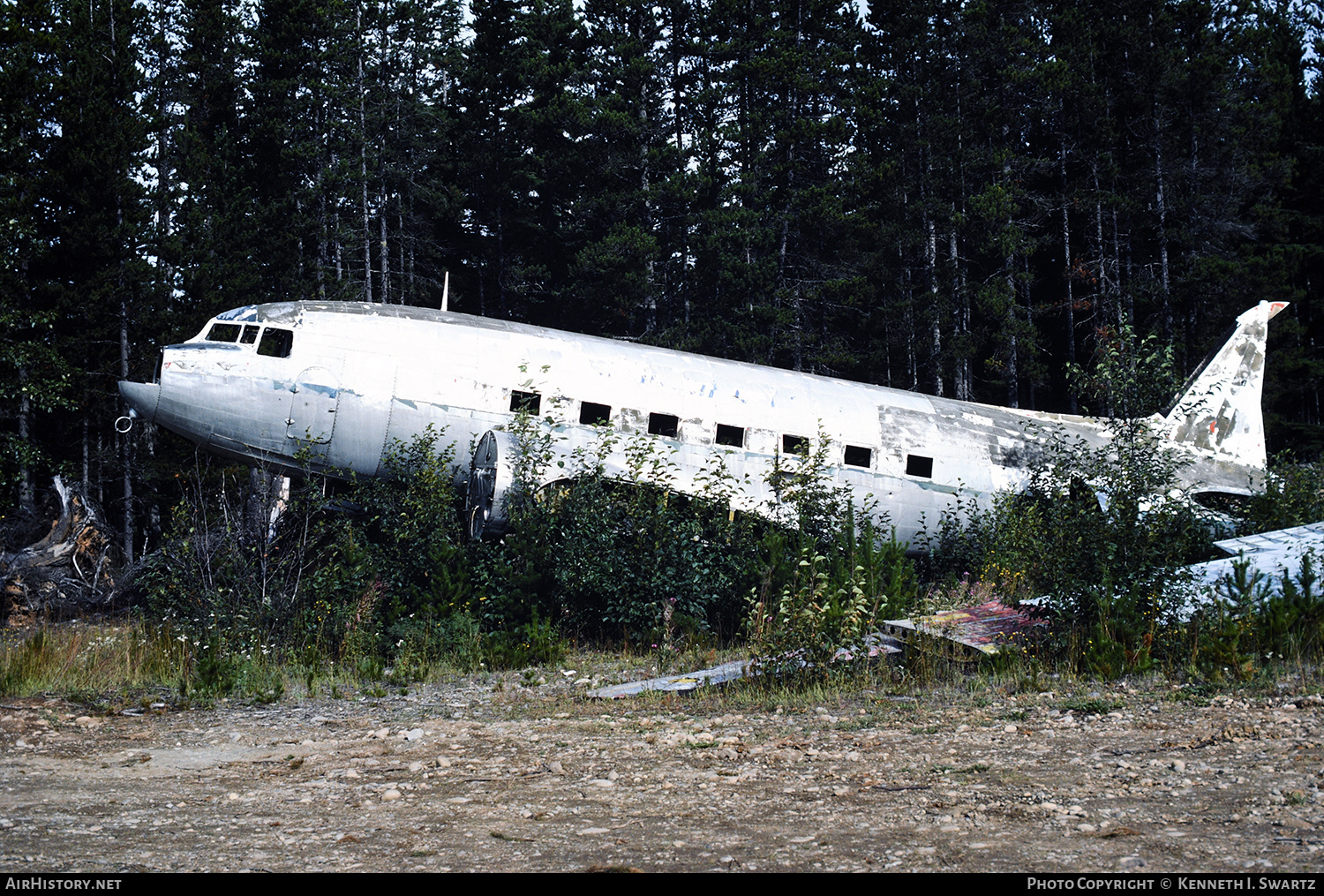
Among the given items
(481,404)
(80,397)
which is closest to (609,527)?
(481,404)

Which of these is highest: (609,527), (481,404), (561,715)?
(481,404)

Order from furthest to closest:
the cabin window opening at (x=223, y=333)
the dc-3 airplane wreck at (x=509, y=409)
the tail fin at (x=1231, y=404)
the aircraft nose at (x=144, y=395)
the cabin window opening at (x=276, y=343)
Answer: the tail fin at (x=1231, y=404)
the cabin window opening at (x=223, y=333)
the cabin window opening at (x=276, y=343)
the dc-3 airplane wreck at (x=509, y=409)
the aircraft nose at (x=144, y=395)

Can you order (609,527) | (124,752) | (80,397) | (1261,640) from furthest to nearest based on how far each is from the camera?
(80,397), (609,527), (1261,640), (124,752)

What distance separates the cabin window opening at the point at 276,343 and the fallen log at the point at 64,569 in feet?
21.3

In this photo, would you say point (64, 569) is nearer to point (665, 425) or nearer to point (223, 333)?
point (223, 333)

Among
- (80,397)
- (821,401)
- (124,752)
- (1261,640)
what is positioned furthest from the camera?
(80,397)

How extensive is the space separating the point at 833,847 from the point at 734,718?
153 inches

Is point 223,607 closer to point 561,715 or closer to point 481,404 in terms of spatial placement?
point 481,404

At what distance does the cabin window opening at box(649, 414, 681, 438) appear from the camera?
1463cm

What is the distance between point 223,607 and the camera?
1209 cm

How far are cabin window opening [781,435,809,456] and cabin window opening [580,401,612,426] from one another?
279 cm

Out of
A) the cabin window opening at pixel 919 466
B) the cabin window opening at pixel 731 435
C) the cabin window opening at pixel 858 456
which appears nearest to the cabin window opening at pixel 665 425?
the cabin window opening at pixel 731 435

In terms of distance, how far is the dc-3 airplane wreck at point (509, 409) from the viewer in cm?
1371

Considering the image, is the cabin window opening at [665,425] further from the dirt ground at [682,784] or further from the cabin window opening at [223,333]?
the cabin window opening at [223,333]
